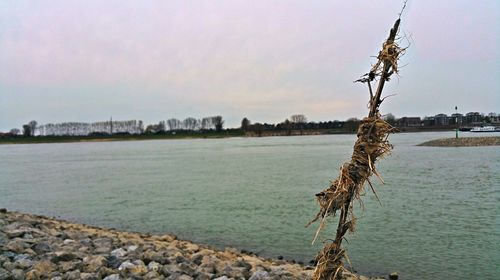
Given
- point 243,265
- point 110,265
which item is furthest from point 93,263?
point 243,265

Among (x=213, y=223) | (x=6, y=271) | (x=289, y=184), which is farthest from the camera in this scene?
(x=289, y=184)

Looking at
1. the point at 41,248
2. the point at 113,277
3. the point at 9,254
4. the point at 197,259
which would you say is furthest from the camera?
the point at 197,259

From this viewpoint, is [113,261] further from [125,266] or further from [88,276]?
[88,276]

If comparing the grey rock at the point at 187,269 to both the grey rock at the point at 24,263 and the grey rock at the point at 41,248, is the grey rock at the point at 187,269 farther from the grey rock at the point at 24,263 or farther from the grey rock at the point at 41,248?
the grey rock at the point at 41,248

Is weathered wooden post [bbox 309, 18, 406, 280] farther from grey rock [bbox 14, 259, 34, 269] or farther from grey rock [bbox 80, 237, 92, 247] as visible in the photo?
→ grey rock [bbox 80, 237, 92, 247]

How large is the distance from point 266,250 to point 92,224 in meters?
9.25

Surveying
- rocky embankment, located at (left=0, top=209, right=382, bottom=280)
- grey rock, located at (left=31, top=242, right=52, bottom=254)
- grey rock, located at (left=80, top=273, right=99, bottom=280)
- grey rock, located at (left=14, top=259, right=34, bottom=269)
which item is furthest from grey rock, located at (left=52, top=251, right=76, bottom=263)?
grey rock, located at (left=80, top=273, right=99, bottom=280)

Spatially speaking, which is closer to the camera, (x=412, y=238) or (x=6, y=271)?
(x=6, y=271)

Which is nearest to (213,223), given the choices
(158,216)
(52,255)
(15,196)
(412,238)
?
(158,216)

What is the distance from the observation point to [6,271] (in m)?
7.42

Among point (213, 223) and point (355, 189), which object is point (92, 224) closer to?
point (213, 223)

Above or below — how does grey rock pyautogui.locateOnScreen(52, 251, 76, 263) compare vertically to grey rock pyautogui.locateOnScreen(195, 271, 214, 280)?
above

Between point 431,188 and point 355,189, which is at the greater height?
point 355,189

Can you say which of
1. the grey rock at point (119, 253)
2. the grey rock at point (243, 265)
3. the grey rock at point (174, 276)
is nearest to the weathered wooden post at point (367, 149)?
the grey rock at point (174, 276)
